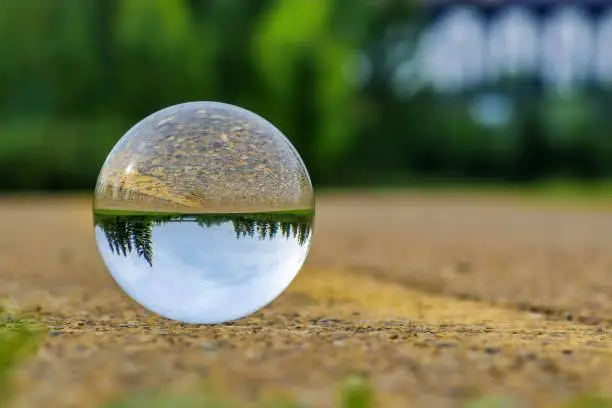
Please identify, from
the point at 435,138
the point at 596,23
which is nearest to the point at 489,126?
the point at 435,138

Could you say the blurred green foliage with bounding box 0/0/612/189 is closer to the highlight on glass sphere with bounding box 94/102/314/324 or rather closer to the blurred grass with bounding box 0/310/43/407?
the blurred grass with bounding box 0/310/43/407

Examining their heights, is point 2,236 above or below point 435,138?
below

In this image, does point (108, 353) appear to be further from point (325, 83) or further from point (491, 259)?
point (325, 83)

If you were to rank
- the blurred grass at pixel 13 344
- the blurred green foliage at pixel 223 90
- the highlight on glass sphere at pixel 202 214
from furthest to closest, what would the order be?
the blurred green foliage at pixel 223 90 → the highlight on glass sphere at pixel 202 214 → the blurred grass at pixel 13 344

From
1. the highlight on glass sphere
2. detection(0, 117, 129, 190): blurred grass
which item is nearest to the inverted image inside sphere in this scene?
the highlight on glass sphere

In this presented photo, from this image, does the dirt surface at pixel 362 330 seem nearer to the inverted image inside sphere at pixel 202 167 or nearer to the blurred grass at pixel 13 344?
the blurred grass at pixel 13 344

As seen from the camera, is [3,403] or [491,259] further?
[491,259]

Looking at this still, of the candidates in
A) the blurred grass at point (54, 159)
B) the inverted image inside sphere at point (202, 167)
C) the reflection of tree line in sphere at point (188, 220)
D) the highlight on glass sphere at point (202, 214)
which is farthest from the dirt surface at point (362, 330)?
the blurred grass at point (54, 159)
